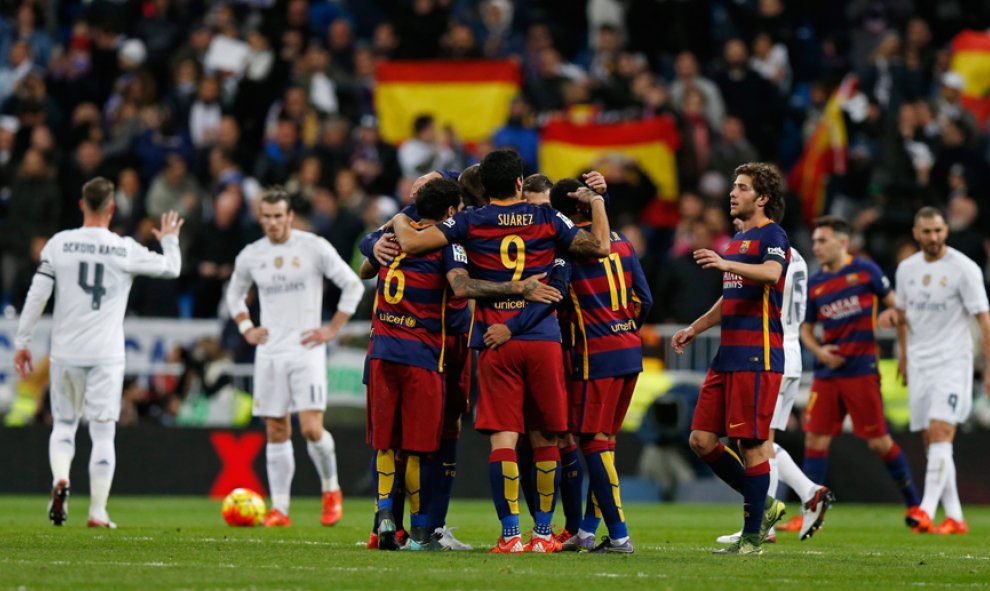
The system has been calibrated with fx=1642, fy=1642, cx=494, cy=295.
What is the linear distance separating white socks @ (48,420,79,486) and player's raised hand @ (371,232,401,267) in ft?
12.8

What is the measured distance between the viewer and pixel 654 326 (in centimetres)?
2048

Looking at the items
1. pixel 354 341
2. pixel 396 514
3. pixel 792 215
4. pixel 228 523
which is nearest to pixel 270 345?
pixel 228 523

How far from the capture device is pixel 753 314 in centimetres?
1117

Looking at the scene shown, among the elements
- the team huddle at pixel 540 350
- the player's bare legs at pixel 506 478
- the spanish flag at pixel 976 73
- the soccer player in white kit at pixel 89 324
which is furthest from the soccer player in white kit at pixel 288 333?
the spanish flag at pixel 976 73

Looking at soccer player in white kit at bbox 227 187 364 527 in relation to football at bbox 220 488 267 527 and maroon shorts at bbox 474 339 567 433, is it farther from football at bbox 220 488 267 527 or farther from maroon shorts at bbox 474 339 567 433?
maroon shorts at bbox 474 339 567 433

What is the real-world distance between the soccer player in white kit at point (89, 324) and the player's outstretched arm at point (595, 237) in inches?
171

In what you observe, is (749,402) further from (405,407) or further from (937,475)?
(937,475)

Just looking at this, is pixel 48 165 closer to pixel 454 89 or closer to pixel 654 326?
pixel 454 89

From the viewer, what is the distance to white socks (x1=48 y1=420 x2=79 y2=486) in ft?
45.2

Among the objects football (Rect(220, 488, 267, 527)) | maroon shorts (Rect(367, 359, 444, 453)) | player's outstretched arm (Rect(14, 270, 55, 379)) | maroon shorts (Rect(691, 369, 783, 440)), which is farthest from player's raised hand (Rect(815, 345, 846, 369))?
player's outstretched arm (Rect(14, 270, 55, 379))

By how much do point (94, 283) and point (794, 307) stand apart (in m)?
5.94

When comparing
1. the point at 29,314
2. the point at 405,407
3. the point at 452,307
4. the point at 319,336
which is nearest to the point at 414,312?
the point at 452,307

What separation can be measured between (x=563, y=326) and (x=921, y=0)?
53.6 ft

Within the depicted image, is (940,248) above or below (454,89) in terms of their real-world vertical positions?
below
